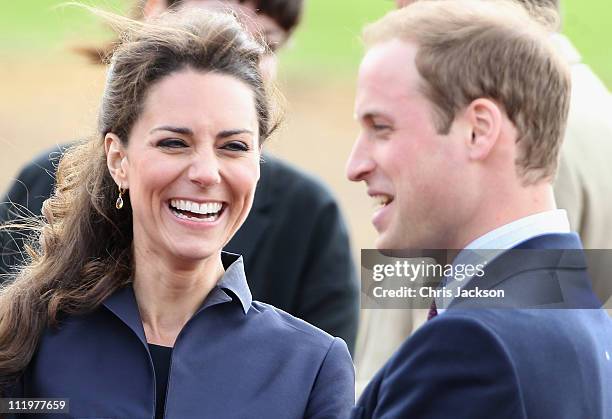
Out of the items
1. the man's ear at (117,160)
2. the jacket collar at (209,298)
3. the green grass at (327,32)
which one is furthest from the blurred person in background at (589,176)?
the green grass at (327,32)

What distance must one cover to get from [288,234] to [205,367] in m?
1.31

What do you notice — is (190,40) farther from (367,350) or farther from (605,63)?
(605,63)

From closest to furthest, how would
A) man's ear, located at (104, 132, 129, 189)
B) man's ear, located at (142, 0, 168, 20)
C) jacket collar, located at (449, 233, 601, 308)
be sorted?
jacket collar, located at (449, 233, 601, 308)
man's ear, located at (104, 132, 129, 189)
man's ear, located at (142, 0, 168, 20)

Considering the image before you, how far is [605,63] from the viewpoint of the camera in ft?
65.1

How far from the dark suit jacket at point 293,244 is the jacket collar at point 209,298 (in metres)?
0.98

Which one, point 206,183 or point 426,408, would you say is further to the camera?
point 206,183

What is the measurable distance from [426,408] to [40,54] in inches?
761

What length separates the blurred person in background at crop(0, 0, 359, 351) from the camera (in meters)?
4.13

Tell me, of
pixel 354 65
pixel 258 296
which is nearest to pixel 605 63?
pixel 354 65

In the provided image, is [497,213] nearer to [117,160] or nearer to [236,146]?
[236,146]

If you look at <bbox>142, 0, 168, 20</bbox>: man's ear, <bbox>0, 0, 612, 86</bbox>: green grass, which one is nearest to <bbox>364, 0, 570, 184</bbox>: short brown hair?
<bbox>142, 0, 168, 20</bbox>: man's ear

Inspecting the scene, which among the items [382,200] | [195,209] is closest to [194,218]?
[195,209]

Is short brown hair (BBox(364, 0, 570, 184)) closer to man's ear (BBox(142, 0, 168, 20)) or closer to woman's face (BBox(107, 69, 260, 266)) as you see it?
woman's face (BBox(107, 69, 260, 266))

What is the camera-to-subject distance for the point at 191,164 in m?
2.96
